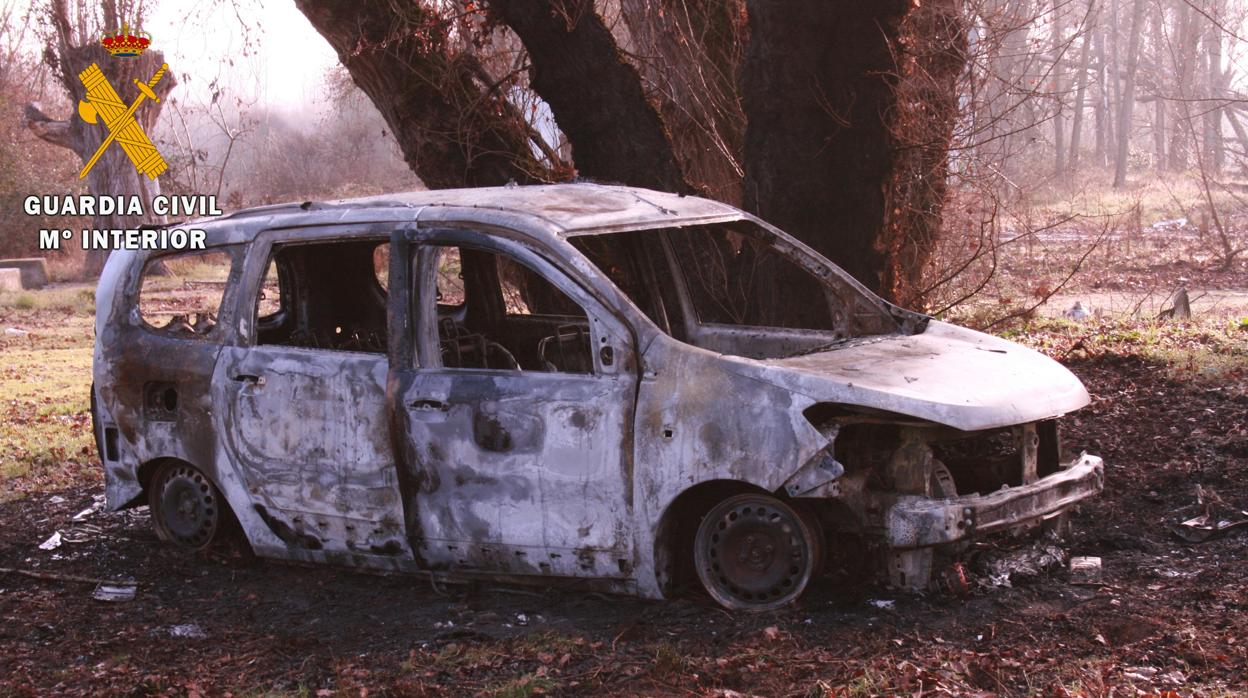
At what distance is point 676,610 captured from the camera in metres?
5.25

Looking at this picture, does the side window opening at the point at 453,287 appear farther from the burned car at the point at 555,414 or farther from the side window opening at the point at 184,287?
the side window opening at the point at 184,287

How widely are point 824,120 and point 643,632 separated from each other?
15.5 feet

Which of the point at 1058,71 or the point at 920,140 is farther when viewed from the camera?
the point at 1058,71

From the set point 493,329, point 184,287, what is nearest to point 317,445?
point 493,329

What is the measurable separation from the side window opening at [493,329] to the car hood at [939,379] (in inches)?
59.8

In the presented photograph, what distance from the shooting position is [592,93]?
31.3ft

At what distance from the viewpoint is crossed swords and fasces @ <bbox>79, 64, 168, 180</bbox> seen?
23.6m

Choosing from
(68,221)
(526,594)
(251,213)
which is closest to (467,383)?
(526,594)

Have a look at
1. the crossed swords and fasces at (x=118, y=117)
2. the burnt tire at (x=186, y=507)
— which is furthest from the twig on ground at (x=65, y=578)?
the crossed swords and fasces at (x=118, y=117)

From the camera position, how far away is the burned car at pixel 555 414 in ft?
16.6

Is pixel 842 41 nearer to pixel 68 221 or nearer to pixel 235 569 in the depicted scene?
pixel 235 569

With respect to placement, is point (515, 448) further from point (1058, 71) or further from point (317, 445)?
point (1058, 71)

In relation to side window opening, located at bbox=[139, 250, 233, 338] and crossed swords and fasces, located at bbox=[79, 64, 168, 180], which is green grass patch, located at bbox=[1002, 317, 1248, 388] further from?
crossed swords and fasces, located at bbox=[79, 64, 168, 180]

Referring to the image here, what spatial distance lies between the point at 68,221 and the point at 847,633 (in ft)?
98.2
